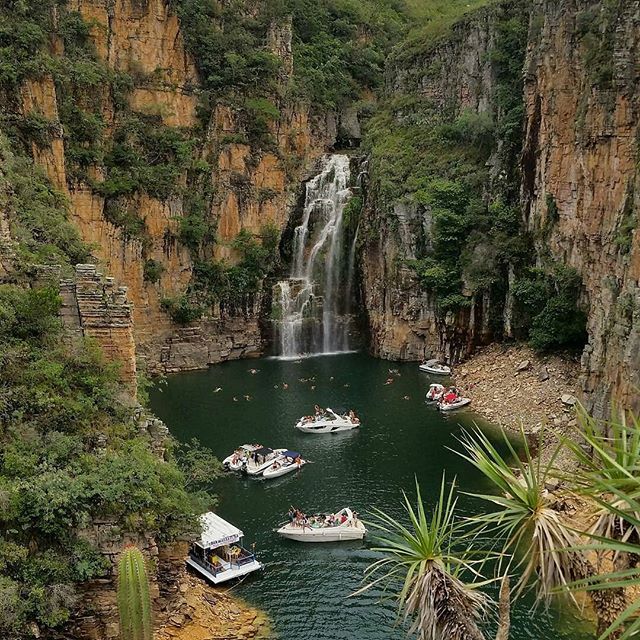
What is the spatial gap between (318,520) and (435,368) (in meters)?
20.4

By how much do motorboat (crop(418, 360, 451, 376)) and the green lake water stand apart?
0.61 m

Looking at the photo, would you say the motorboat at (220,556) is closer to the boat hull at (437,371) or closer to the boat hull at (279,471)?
the boat hull at (279,471)

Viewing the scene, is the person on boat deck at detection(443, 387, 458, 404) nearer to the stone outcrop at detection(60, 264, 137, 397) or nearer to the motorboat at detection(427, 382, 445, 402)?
the motorboat at detection(427, 382, 445, 402)

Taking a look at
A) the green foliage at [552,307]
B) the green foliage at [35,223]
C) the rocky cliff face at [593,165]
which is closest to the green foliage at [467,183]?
the rocky cliff face at [593,165]

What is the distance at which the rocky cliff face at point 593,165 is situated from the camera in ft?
85.6

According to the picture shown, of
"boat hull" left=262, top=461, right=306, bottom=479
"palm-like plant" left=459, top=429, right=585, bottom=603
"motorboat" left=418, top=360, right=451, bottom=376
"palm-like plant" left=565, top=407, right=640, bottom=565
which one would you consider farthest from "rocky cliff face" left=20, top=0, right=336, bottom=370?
"palm-like plant" left=565, top=407, right=640, bottom=565

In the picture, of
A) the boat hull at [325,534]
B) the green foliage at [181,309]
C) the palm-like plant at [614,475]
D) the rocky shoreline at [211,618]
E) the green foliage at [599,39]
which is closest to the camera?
the palm-like plant at [614,475]

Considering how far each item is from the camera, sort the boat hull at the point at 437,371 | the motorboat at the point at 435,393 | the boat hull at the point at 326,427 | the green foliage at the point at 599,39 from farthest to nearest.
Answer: the boat hull at the point at 437,371 → the motorboat at the point at 435,393 → the boat hull at the point at 326,427 → the green foliage at the point at 599,39

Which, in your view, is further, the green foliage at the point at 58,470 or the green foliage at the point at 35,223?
the green foliage at the point at 35,223

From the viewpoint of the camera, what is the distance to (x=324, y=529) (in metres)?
21.7

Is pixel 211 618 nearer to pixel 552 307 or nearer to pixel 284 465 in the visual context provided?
pixel 284 465

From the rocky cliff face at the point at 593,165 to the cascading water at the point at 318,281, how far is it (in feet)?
47.5

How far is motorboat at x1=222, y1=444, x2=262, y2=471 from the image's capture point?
89.9 ft

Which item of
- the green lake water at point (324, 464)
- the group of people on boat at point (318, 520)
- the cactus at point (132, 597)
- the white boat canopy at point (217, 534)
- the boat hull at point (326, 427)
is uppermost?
the cactus at point (132, 597)
